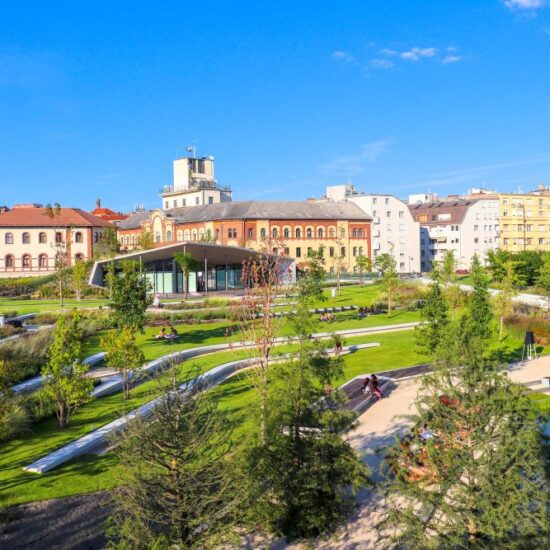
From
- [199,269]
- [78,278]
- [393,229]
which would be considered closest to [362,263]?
[199,269]

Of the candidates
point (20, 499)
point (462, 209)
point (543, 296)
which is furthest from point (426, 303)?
point (462, 209)

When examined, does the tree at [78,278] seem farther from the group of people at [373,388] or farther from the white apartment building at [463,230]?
the white apartment building at [463,230]

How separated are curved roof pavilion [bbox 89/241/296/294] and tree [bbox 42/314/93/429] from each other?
3375 centimetres

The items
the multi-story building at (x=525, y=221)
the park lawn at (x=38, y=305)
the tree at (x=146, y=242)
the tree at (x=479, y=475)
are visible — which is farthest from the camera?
the multi-story building at (x=525, y=221)

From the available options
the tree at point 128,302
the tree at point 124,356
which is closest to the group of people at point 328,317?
the tree at point 128,302

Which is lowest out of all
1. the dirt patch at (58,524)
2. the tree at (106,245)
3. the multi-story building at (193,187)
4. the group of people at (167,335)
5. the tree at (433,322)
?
the dirt patch at (58,524)

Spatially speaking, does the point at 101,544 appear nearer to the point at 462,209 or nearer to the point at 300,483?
the point at 300,483

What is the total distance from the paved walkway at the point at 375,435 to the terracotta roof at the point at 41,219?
58472 mm

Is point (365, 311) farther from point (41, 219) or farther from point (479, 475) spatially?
point (41, 219)

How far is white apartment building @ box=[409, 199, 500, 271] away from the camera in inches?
3558

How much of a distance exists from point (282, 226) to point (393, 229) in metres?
17.7

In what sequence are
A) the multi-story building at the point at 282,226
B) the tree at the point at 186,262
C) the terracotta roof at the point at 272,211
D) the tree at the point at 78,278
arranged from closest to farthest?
the tree at the point at 78,278
the tree at the point at 186,262
the multi-story building at the point at 282,226
the terracotta roof at the point at 272,211

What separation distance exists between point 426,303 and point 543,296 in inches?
892

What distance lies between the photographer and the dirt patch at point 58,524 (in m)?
12.0
